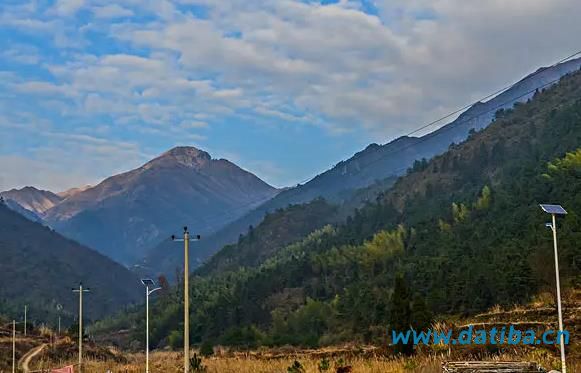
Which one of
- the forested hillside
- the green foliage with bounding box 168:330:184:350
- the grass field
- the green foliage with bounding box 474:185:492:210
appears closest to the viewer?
the grass field

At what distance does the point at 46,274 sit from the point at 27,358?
118774 millimetres

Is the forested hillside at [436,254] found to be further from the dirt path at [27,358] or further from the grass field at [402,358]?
the dirt path at [27,358]

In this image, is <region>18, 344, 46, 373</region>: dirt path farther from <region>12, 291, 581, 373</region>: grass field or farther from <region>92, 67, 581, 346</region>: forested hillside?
<region>92, 67, 581, 346</region>: forested hillside

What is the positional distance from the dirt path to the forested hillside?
2085cm

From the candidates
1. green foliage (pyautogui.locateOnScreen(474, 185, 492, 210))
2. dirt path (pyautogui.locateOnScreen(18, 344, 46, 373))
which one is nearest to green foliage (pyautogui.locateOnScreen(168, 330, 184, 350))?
dirt path (pyautogui.locateOnScreen(18, 344, 46, 373))

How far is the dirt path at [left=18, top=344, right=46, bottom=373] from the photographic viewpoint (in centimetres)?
4532

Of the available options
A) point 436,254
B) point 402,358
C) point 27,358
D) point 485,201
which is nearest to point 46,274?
point 485,201

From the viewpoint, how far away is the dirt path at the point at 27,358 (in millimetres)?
45319

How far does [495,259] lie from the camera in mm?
55188

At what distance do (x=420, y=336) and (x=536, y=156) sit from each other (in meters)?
66.7

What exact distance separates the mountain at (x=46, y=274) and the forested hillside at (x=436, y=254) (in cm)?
3570

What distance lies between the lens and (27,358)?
4994 centimetres

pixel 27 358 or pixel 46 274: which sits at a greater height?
pixel 46 274

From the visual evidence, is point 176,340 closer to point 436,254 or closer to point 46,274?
point 436,254
